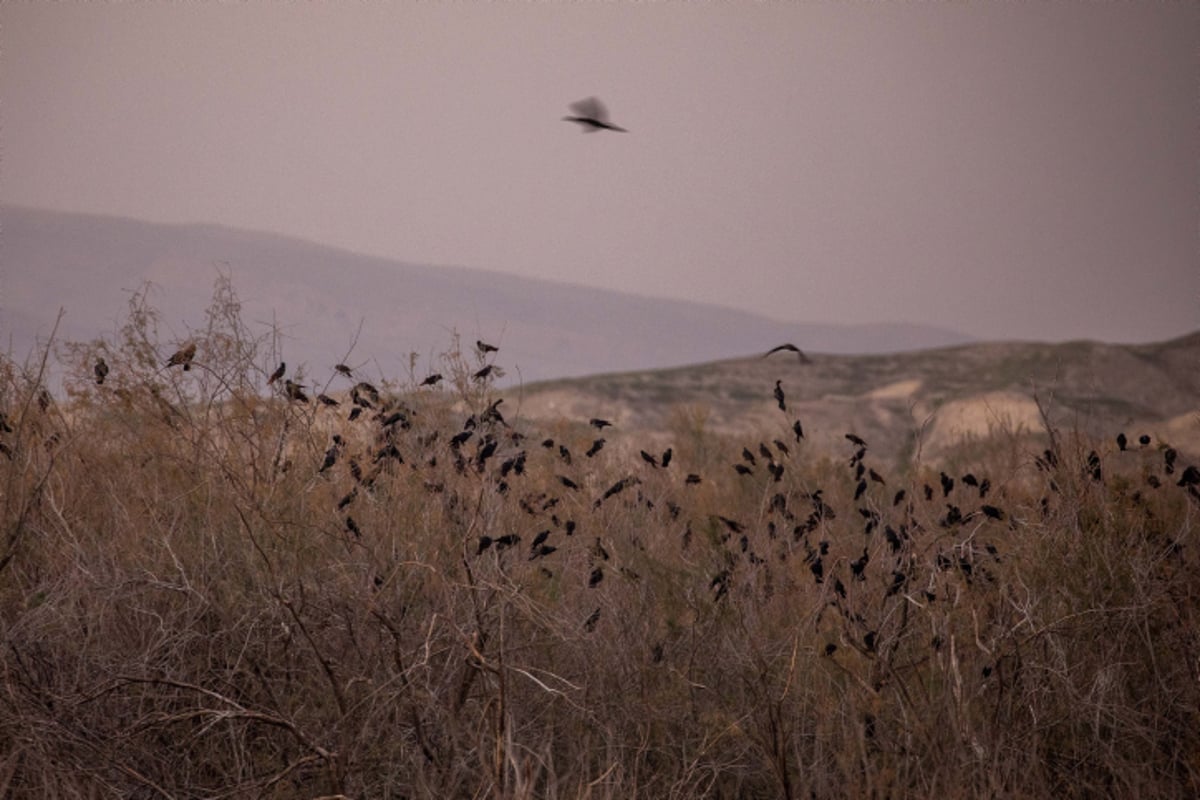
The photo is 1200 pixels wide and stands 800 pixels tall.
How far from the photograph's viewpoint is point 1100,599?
5.38m

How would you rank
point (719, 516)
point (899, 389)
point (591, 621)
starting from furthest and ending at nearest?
point (899, 389)
point (719, 516)
point (591, 621)

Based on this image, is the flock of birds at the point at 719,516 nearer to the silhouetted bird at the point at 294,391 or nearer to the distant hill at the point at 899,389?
the silhouetted bird at the point at 294,391

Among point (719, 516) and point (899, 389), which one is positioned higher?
point (719, 516)

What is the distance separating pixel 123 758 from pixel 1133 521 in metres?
4.74

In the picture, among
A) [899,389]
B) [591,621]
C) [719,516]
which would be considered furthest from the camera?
[899,389]

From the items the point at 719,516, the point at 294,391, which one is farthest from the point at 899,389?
the point at 294,391

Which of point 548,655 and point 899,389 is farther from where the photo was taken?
point 899,389

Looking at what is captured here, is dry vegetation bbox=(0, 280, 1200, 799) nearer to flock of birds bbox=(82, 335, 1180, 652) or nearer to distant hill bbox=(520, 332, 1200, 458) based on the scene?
flock of birds bbox=(82, 335, 1180, 652)

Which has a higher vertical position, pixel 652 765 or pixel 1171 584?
pixel 1171 584

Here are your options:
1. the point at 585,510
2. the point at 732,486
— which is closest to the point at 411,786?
the point at 585,510

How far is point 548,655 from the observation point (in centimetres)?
499

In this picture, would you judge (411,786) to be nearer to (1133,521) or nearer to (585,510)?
(585,510)

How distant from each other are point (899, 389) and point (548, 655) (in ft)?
134

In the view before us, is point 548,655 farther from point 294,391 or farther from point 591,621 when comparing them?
point 294,391
